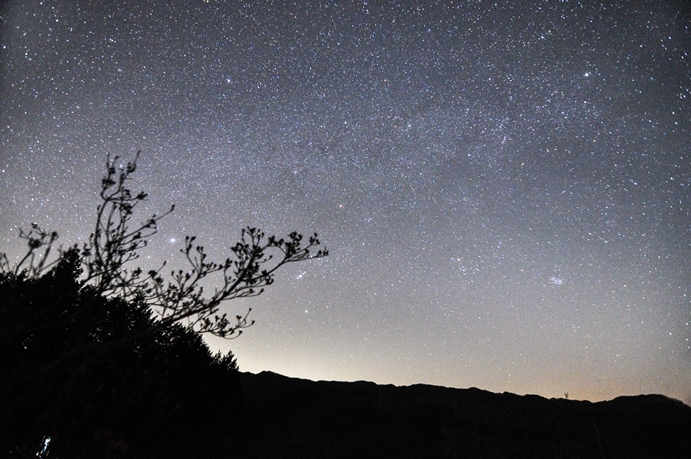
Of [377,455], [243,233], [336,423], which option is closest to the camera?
[243,233]

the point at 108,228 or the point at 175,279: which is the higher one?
the point at 108,228

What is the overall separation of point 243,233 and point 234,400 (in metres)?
20.3

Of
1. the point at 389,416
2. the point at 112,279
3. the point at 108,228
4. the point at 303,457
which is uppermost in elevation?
the point at 108,228

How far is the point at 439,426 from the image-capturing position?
25844 millimetres

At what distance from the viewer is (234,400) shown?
22.0 metres

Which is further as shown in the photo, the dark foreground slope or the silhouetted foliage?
the dark foreground slope

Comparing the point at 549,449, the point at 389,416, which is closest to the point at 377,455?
the point at 389,416

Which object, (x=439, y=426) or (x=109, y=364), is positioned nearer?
(x=109, y=364)

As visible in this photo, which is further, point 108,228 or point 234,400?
point 234,400

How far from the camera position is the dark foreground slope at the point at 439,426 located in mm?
21000

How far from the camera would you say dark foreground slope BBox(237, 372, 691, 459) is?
827 inches

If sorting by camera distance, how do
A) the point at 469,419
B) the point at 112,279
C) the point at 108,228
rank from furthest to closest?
the point at 469,419 → the point at 108,228 → the point at 112,279

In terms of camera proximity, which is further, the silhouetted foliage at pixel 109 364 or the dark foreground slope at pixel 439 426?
the dark foreground slope at pixel 439 426

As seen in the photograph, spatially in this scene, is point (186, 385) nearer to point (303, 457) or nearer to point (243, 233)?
point (303, 457)
